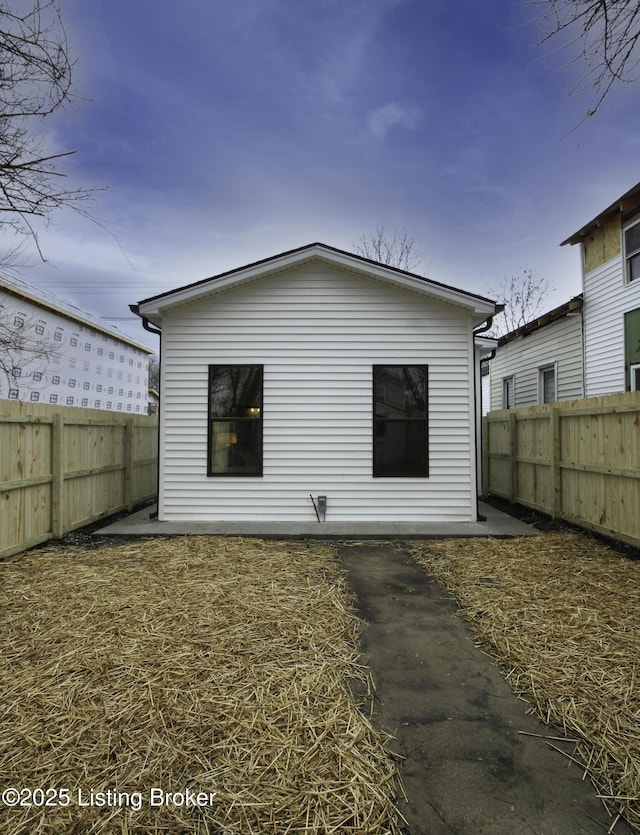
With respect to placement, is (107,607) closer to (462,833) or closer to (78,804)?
(78,804)

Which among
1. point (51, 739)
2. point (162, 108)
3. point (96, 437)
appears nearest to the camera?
point (51, 739)

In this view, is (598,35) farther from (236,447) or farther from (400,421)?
(236,447)

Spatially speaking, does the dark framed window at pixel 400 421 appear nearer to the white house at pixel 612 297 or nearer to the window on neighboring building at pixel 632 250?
the white house at pixel 612 297

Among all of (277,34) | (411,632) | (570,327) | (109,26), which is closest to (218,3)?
(277,34)

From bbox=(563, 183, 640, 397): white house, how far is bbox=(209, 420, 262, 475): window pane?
752 cm

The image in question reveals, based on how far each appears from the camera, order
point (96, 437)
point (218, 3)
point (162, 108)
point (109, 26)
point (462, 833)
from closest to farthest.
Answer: point (462, 833) → point (109, 26) → point (218, 3) → point (96, 437) → point (162, 108)

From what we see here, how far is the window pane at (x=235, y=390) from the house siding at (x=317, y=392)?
141mm

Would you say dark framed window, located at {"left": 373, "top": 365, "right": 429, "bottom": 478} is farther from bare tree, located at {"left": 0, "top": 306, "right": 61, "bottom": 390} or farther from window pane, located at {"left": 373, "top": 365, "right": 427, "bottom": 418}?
bare tree, located at {"left": 0, "top": 306, "right": 61, "bottom": 390}

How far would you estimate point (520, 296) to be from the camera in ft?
66.8

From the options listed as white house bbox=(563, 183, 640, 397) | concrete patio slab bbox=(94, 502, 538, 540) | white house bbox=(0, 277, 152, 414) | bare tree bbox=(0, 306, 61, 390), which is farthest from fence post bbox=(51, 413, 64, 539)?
white house bbox=(563, 183, 640, 397)

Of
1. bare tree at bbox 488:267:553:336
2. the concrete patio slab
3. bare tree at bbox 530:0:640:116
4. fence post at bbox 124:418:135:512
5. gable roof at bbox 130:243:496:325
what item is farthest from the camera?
bare tree at bbox 488:267:553:336

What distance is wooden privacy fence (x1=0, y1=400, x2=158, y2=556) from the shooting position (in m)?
4.78

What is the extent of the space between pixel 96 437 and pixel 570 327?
10729mm

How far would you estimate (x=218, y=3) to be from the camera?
522cm
